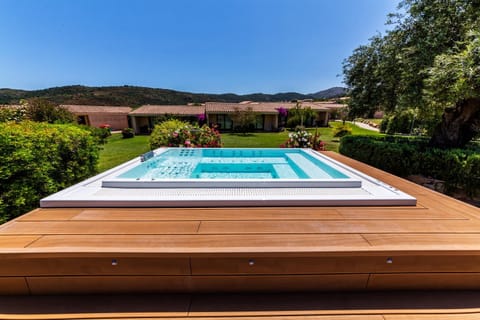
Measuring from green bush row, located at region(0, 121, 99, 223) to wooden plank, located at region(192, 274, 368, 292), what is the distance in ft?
9.65

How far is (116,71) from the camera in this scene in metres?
26.5

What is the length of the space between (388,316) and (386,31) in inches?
386

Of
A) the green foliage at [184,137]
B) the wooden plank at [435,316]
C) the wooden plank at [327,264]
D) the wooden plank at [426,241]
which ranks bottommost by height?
the wooden plank at [435,316]

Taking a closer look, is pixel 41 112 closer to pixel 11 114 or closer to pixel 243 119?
pixel 11 114

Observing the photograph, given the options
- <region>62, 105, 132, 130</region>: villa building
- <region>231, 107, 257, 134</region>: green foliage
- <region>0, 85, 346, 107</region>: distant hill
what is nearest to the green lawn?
<region>231, 107, 257, 134</region>: green foliage

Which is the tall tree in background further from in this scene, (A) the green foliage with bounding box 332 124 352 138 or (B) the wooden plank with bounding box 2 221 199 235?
(A) the green foliage with bounding box 332 124 352 138

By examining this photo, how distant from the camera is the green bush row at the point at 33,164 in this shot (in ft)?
8.79

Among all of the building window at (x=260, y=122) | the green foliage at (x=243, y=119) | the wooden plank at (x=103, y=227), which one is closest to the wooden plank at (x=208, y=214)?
the wooden plank at (x=103, y=227)

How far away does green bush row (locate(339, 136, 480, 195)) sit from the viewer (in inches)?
174

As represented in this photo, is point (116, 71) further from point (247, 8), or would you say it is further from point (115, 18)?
point (247, 8)

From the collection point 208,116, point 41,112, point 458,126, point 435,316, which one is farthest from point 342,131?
point 41,112

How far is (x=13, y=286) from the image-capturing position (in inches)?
67.6

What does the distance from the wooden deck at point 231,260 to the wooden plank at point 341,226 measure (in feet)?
0.07

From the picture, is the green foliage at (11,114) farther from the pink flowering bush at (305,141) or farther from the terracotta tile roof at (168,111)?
the terracotta tile roof at (168,111)
